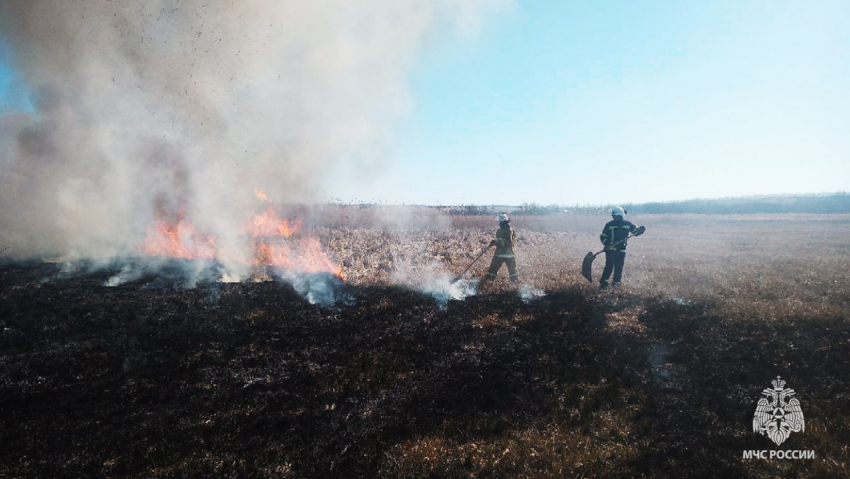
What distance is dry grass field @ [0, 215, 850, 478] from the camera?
4.59 meters

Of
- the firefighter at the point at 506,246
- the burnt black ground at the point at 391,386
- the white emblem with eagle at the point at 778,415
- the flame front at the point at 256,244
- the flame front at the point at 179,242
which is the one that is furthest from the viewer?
the flame front at the point at 179,242

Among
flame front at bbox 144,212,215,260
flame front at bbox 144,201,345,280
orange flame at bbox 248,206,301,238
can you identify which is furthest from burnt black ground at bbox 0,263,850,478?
orange flame at bbox 248,206,301,238

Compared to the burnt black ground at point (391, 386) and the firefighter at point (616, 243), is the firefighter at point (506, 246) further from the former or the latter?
the firefighter at point (616, 243)

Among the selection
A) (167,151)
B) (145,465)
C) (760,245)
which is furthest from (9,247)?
(760,245)

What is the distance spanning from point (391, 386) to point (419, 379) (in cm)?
52

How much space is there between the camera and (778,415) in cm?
528

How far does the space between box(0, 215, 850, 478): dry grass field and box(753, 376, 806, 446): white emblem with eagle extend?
0.13 metres

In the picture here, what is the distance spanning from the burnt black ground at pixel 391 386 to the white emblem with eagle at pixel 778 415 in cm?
12

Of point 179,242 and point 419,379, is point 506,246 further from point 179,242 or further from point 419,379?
point 179,242

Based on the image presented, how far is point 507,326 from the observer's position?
9188 mm

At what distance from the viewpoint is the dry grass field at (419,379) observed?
4590 mm

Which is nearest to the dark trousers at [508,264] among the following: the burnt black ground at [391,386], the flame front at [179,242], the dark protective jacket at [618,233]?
the burnt black ground at [391,386]

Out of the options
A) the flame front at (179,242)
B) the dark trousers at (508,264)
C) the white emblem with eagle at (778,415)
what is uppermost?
the flame front at (179,242)

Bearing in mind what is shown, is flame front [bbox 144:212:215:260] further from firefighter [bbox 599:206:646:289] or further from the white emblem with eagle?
the white emblem with eagle
